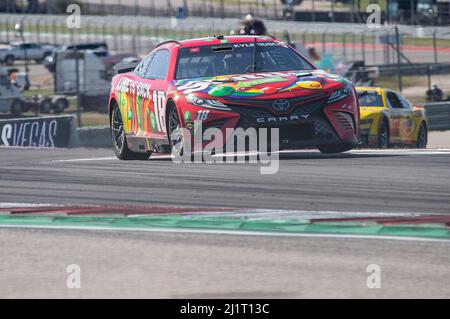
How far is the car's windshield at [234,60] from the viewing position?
39.0ft

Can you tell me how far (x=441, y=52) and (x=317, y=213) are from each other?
30.1 m

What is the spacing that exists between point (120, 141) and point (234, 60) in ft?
6.61

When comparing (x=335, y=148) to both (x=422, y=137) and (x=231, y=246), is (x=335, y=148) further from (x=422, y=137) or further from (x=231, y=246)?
(x=422, y=137)

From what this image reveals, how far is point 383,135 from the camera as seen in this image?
17719 millimetres

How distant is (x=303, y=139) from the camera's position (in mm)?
11195

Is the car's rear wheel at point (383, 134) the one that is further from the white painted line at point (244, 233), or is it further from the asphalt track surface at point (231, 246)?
the white painted line at point (244, 233)

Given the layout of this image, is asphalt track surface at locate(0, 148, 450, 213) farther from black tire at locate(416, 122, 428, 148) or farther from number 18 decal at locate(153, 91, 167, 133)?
black tire at locate(416, 122, 428, 148)

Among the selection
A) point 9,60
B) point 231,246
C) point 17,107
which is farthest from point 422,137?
point 9,60

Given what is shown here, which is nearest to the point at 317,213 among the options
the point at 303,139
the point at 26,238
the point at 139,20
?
the point at 26,238

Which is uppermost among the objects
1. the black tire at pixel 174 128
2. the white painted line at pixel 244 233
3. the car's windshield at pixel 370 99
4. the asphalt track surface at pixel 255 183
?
the black tire at pixel 174 128

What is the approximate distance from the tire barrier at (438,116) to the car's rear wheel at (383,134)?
26.9 feet

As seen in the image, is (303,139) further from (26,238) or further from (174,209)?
(26,238)

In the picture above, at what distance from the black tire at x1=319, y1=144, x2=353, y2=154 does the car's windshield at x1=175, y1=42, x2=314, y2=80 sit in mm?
869

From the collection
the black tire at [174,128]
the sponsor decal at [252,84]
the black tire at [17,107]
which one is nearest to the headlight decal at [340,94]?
the sponsor decal at [252,84]
